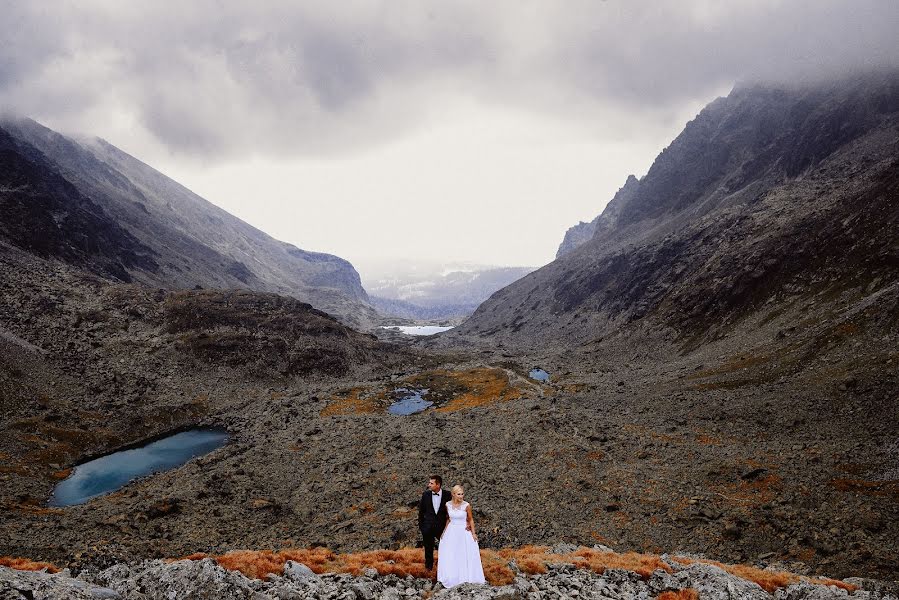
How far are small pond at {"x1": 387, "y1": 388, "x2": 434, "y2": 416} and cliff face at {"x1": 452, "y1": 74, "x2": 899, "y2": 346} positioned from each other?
57.8 m

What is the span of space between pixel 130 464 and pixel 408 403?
39619 mm

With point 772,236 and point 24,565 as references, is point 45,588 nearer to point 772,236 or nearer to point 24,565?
point 24,565

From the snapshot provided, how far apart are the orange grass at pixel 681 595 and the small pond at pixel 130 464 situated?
172 ft

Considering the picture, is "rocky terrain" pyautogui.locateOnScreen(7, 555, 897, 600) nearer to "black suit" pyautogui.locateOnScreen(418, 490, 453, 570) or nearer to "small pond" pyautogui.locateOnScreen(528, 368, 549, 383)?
"black suit" pyautogui.locateOnScreen(418, 490, 453, 570)

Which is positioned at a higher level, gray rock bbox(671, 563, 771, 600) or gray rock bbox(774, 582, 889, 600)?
gray rock bbox(671, 563, 771, 600)

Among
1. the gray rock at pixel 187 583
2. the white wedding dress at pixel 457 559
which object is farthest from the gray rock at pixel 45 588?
the white wedding dress at pixel 457 559

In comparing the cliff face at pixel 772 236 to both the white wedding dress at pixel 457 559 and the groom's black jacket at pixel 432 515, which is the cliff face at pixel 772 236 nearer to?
the white wedding dress at pixel 457 559

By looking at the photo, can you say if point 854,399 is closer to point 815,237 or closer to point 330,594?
point 330,594

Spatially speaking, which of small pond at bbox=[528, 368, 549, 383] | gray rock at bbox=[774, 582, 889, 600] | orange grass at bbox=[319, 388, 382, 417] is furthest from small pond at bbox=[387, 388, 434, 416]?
gray rock at bbox=[774, 582, 889, 600]

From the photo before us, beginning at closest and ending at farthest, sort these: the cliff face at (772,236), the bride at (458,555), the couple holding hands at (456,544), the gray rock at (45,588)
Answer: the gray rock at (45,588)
the couple holding hands at (456,544)
the bride at (458,555)
the cliff face at (772,236)

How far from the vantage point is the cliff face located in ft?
247

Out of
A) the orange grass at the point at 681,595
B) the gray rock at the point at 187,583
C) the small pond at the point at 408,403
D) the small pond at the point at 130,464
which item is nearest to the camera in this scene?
the gray rock at the point at 187,583

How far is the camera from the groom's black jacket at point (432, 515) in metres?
15.4

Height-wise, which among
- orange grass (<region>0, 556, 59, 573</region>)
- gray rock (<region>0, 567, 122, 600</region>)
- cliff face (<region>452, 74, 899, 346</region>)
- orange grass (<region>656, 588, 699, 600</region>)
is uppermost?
cliff face (<region>452, 74, 899, 346</region>)
